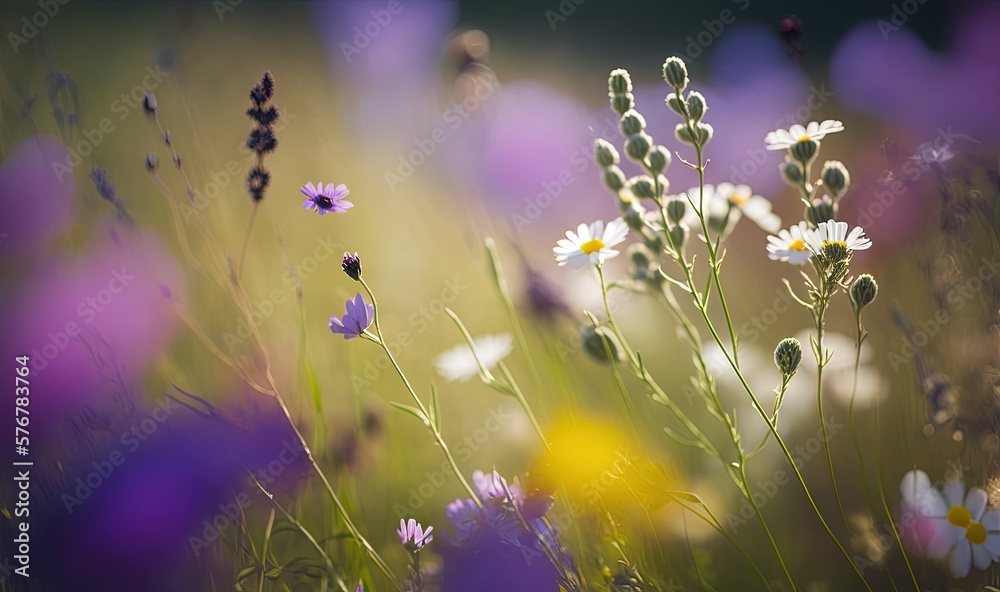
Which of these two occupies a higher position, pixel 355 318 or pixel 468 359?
pixel 468 359

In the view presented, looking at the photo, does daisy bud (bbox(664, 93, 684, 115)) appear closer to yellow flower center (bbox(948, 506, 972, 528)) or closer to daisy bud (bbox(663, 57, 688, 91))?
daisy bud (bbox(663, 57, 688, 91))

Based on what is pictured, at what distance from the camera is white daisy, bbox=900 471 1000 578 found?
63 centimetres

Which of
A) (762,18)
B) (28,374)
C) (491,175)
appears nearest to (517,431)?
(28,374)

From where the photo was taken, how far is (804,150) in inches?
25.2

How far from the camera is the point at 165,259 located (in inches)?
37.3

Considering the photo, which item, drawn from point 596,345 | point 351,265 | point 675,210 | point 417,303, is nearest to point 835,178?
point 675,210

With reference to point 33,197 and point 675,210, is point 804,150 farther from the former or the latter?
point 33,197

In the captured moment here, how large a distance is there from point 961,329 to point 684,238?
1.47ft

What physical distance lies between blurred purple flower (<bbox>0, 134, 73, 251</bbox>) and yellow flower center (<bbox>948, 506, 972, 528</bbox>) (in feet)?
3.43

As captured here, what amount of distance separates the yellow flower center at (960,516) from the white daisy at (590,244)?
394 millimetres

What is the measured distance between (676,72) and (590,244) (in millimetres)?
166

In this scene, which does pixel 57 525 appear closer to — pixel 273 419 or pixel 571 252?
pixel 273 419

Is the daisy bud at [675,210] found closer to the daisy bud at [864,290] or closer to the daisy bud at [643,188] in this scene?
the daisy bud at [643,188]

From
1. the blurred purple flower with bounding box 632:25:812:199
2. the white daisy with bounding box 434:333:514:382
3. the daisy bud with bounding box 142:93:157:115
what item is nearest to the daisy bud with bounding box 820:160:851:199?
the white daisy with bounding box 434:333:514:382
